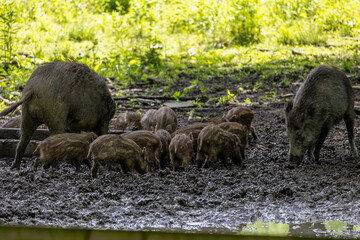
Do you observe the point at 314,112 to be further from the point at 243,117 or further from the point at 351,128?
the point at 243,117

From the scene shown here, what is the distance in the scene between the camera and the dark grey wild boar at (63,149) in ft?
20.1

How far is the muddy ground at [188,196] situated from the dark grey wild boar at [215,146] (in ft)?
0.46

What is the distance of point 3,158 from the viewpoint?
7.09 m

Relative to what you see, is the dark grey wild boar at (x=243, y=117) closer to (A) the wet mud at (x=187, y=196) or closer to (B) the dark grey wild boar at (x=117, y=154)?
(A) the wet mud at (x=187, y=196)

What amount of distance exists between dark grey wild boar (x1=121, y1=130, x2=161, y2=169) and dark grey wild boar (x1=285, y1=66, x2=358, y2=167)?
1547 millimetres

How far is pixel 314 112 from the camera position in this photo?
265 inches

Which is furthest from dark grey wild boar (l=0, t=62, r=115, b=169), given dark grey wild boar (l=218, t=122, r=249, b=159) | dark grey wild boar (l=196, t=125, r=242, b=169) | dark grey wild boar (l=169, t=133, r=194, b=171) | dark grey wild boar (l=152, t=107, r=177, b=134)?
dark grey wild boar (l=218, t=122, r=249, b=159)

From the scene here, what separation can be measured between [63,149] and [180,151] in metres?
1.29

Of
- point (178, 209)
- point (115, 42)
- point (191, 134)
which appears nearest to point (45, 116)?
point (191, 134)

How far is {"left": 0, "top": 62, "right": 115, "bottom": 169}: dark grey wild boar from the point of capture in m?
6.40

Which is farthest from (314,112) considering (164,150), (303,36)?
(303,36)

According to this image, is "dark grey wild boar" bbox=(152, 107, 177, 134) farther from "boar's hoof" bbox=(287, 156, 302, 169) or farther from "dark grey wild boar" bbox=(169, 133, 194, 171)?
"boar's hoof" bbox=(287, 156, 302, 169)

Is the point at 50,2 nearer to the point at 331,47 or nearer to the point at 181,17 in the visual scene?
the point at 181,17

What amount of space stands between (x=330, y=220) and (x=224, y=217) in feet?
2.89
